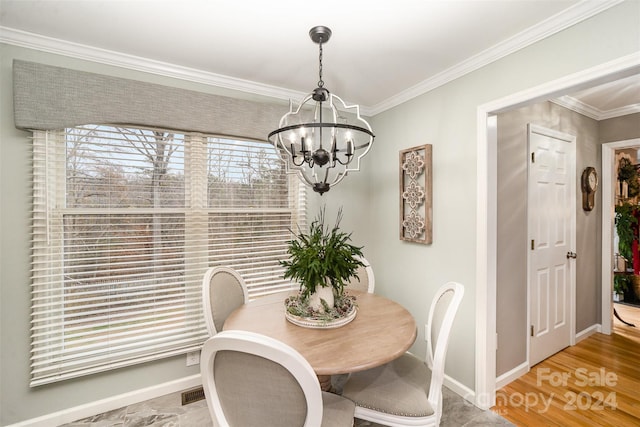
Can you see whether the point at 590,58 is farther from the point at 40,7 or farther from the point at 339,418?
the point at 40,7

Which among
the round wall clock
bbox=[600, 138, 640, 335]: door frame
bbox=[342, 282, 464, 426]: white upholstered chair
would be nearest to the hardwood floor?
bbox=[600, 138, 640, 335]: door frame

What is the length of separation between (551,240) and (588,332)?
55.2 inches

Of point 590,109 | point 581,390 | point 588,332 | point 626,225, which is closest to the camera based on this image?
point 581,390

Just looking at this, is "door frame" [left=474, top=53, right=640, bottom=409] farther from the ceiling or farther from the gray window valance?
the gray window valance

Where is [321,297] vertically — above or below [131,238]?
below

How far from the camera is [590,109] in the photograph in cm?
318

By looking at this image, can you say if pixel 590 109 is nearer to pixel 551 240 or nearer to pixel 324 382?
pixel 551 240

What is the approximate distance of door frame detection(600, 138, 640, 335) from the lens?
336 centimetres

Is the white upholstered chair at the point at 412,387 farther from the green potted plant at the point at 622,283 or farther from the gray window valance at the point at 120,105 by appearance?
the green potted plant at the point at 622,283

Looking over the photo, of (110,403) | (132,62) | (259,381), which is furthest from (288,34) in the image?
(110,403)

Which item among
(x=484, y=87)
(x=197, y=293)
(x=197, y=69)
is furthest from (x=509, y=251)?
(x=197, y=69)

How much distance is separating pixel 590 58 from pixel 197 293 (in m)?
2.96

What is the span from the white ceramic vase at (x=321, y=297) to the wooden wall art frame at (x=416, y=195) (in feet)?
3.95

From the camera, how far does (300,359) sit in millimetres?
916
